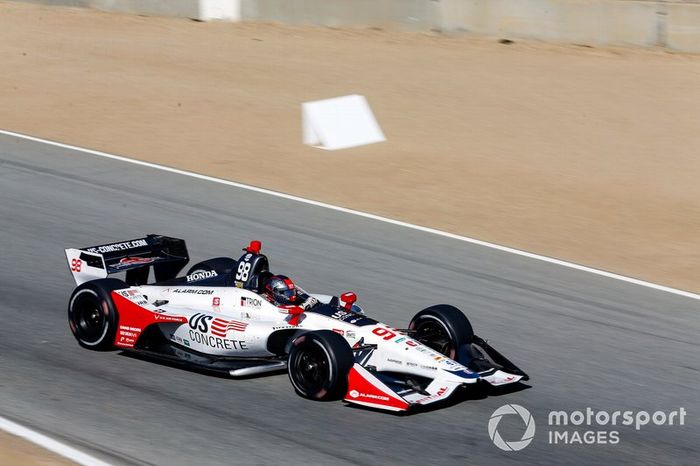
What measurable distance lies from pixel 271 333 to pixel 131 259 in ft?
6.91

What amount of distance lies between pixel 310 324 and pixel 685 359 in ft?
12.0

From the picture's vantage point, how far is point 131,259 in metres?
10.9

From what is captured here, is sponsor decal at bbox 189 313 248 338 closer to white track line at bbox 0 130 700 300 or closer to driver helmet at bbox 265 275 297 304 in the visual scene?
driver helmet at bbox 265 275 297 304

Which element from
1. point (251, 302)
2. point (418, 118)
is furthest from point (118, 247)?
point (418, 118)

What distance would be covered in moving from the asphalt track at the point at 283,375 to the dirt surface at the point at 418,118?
1181 mm

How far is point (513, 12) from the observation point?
79.0 feet

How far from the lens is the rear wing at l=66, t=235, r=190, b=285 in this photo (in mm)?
10656

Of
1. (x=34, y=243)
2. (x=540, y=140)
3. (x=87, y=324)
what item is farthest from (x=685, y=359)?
(x=540, y=140)

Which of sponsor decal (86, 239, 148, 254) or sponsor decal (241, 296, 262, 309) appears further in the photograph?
sponsor decal (86, 239, 148, 254)

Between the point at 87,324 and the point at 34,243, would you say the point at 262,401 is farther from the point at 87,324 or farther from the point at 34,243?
the point at 34,243

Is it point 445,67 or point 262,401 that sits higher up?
point 445,67

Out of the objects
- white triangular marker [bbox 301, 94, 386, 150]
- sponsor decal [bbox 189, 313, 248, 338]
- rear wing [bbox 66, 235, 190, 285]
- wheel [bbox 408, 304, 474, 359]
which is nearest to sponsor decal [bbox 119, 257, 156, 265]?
rear wing [bbox 66, 235, 190, 285]

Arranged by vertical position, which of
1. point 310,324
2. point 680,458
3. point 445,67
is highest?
point 445,67

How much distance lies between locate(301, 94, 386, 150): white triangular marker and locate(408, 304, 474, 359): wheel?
8739 mm
